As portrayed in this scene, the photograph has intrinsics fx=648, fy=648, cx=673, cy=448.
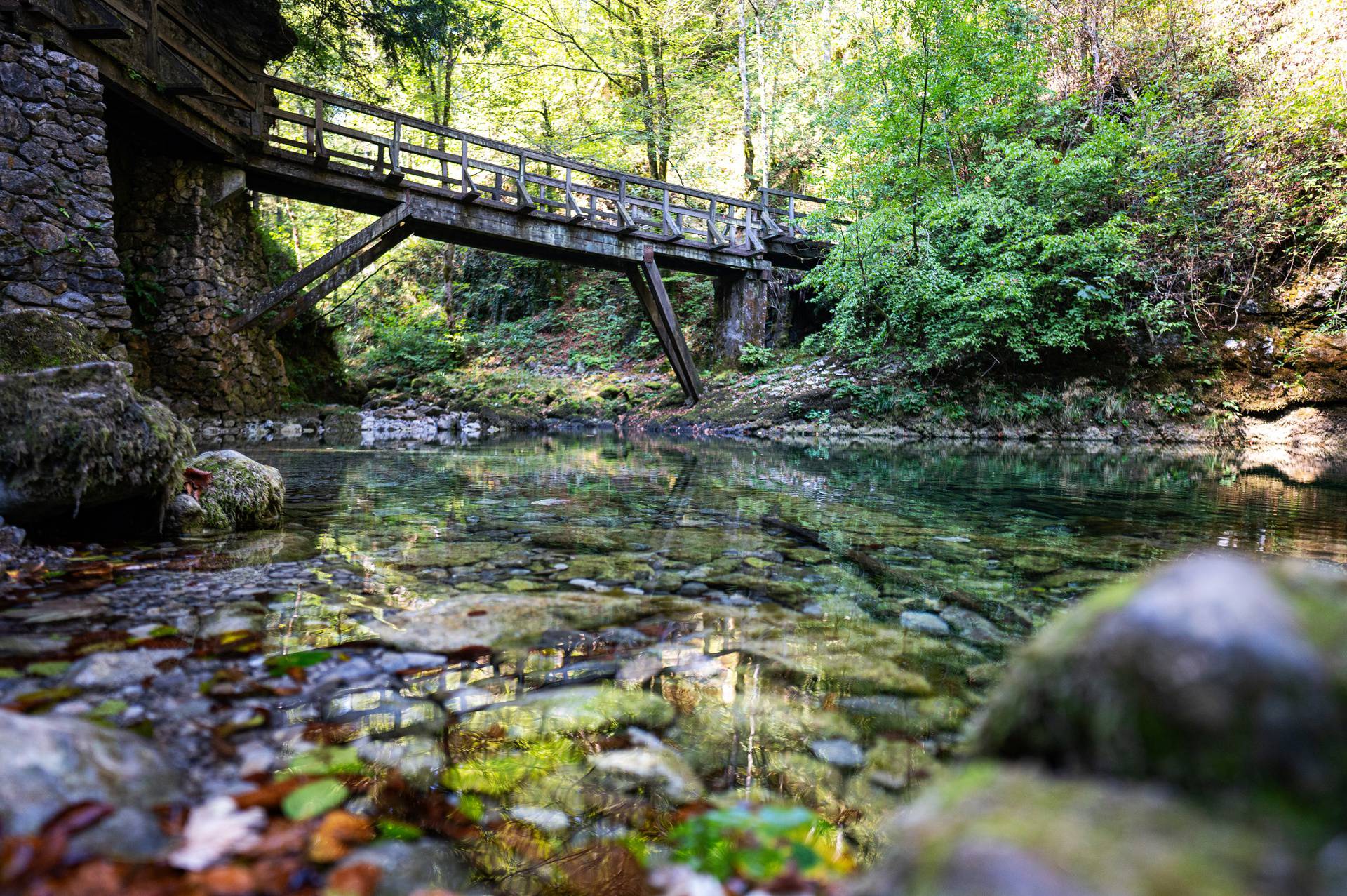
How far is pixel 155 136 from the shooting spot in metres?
9.38

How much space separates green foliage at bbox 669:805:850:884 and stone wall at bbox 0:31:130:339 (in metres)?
Answer: 8.65

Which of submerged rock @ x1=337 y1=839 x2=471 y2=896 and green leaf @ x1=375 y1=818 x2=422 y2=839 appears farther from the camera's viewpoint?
green leaf @ x1=375 y1=818 x2=422 y2=839

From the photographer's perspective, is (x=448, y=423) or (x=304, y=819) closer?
(x=304, y=819)

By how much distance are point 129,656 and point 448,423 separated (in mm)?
13932

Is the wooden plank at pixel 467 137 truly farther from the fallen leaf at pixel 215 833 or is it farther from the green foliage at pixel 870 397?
the fallen leaf at pixel 215 833

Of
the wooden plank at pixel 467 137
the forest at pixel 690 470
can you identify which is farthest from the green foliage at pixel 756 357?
the wooden plank at pixel 467 137

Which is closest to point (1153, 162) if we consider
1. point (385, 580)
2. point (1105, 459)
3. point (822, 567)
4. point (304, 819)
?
point (1105, 459)

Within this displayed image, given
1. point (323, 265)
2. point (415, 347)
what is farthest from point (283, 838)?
point (415, 347)

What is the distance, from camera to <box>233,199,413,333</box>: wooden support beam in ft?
34.9

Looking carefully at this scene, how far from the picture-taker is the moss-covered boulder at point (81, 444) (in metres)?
2.58

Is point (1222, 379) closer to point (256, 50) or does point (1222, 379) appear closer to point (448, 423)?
point (448, 423)

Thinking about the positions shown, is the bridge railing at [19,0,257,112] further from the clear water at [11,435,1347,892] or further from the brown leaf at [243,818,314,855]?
the brown leaf at [243,818,314,855]

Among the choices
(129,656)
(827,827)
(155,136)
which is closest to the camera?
(827,827)

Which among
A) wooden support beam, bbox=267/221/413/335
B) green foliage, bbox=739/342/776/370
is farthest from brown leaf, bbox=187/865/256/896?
green foliage, bbox=739/342/776/370
